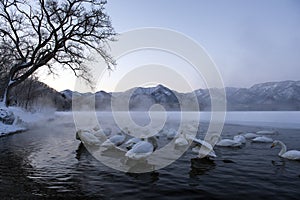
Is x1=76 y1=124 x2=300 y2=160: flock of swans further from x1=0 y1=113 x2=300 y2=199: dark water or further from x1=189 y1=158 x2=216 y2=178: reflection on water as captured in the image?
x1=0 y1=113 x2=300 y2=199: dark water

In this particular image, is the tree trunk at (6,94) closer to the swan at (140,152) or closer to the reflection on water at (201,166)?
the swan at (140,152)

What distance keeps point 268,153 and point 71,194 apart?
10.5 m

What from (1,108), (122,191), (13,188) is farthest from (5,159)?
(1,108)

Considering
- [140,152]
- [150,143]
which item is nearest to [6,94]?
[150,143]

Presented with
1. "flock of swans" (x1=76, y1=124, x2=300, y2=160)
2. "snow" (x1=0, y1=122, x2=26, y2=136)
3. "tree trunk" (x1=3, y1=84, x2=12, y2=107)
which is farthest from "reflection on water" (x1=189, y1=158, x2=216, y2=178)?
"tree trunk" (x1=3, y1=84, x2=12, y2=107)

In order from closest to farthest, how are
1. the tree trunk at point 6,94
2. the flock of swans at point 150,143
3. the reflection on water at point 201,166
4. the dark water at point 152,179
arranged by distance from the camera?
the dark water at point 152,179
the reflection on water at point 201,166
the flock of swans at point 150,143
the tree trunk at point 6,94

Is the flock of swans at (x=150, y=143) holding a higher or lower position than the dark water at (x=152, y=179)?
higher

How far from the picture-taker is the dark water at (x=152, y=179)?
6.12 m

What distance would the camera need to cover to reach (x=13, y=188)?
20.2 ft

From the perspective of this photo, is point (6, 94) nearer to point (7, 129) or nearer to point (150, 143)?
point (7, 129)

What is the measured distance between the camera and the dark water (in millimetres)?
6117

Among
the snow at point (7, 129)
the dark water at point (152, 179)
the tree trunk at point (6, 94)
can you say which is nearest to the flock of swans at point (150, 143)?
the dark water at point (152, 179)

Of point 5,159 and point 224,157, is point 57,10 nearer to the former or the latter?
point 5,159

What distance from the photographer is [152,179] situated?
7492 millimetres
